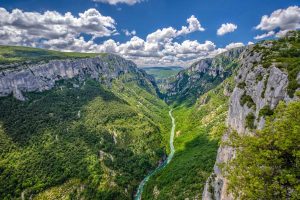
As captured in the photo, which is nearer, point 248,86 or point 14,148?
point 248,86

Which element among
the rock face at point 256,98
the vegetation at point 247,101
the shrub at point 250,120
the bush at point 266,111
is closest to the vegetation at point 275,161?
the rock face at point 256,98

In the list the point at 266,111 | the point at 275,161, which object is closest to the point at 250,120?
the point at 266,111

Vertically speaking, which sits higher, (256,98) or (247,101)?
(256,98)

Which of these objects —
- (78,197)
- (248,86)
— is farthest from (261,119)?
(78,197)

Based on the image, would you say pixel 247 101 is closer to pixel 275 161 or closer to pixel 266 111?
pixel 266 111

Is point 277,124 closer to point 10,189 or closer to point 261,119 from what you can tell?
point 261,119

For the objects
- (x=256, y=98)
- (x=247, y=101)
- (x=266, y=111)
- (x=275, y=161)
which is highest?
(x=275, y=161)

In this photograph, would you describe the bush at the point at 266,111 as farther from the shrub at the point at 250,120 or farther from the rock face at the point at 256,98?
the shrub at the point at 250,120

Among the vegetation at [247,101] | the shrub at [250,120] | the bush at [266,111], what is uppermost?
the bush at [266,111]

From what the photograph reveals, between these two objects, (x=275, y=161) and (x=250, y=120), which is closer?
(x=275, y=161)

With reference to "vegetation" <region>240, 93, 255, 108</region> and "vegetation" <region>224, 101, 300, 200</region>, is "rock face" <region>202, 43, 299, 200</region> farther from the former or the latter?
"vegetation" <region>224, 101, 300, 200</region>

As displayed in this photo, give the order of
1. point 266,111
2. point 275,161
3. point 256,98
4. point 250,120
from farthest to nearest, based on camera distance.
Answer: point 256,98 → point 250,120 → point 266,111 → point 275,161
